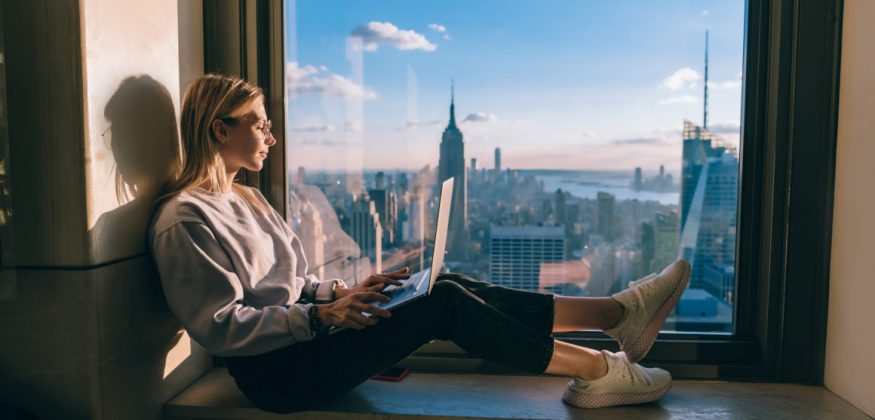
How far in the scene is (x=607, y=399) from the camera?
5.24 feet

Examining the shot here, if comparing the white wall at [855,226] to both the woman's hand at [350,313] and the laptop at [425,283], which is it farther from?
the woman's hand at [350,313]

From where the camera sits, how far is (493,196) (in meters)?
1.87

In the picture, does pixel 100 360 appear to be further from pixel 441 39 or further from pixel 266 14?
pixel 441 39

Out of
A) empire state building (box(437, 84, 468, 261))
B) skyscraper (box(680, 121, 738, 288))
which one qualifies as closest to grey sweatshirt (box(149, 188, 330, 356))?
empire state building (box(437, 84, 468, 261))

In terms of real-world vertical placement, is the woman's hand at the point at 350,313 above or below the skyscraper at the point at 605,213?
below

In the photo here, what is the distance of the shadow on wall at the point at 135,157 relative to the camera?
1.35m

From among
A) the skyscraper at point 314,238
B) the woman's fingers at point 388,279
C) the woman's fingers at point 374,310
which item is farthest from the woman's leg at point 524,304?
the skyscraper at point 314,238

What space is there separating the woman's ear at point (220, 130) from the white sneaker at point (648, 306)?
3.53 ft

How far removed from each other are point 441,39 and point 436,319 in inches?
32.9

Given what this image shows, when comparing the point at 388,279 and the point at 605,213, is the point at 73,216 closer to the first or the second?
the point at 388,279

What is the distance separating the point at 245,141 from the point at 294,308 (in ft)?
1.49

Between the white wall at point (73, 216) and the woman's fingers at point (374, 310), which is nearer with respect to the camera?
the white wall at point (73, 216)

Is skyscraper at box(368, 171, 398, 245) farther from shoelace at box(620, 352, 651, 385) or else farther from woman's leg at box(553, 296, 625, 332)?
shoelace at box(620, 352, 651, 385)

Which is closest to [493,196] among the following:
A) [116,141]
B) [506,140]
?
[506,140]
